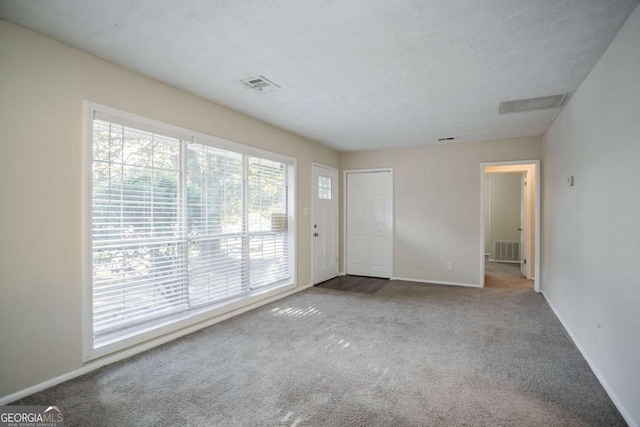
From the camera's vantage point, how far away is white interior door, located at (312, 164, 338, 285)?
5457 mm

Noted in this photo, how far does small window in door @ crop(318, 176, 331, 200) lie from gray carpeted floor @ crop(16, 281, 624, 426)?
253 cm

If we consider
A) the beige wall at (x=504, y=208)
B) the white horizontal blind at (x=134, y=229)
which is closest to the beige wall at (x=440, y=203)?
the beige wall at (x=504, y=208)

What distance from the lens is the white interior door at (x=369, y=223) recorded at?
6.00 meters

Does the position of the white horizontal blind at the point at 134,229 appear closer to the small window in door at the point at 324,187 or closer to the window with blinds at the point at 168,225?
the window with blinds at the point at 168,225

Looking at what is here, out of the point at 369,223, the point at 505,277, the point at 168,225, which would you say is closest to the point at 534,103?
the point at 369,223

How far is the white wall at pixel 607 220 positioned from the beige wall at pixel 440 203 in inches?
69.0

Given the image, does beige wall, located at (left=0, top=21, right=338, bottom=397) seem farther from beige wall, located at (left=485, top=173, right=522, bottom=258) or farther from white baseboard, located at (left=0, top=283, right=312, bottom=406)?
beige wall, located at (left=485, top=173, right=522, bottom=258)

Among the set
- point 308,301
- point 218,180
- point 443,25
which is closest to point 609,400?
point 443,25

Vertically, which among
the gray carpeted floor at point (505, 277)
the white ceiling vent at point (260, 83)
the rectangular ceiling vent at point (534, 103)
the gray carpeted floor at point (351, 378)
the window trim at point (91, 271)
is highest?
the white ceiling vent at point (260, 83)

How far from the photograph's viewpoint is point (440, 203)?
18.3 ft

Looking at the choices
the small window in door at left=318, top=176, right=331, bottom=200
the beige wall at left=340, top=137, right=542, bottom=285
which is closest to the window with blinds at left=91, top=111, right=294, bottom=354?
the small window in door at left=318, top=176, right=331, bottom=200

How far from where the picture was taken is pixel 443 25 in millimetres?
2041

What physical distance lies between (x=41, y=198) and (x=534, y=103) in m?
4.68

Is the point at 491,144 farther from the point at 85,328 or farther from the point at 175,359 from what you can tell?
the point at 85,328
